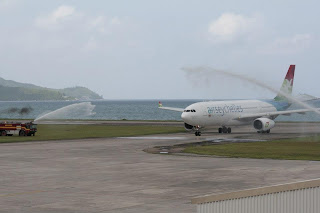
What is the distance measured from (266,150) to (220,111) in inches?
1035

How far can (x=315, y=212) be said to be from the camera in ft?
45.4

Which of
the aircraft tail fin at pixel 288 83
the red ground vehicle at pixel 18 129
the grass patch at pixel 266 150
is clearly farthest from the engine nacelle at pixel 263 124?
the red ground vehicle at pixel 18 129

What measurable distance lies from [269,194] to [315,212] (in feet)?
4.04

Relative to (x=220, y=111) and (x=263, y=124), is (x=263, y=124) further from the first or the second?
(x=220, y=111)

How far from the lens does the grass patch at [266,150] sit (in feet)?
149

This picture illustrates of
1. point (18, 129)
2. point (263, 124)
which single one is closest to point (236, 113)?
point (263, 124)

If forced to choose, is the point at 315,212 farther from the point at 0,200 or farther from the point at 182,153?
the point at 182,153

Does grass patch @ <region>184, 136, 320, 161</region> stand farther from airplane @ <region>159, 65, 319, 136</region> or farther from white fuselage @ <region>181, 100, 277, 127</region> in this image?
airplane @ <region>159, 65, 319, 136</region>

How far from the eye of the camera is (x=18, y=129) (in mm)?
75688

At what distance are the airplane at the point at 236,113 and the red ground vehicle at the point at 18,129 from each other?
2025 centimetres

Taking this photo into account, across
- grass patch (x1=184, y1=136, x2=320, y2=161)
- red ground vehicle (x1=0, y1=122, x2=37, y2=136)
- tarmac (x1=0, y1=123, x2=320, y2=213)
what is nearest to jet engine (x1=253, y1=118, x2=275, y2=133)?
grass patch (x1=184, y1=136, x2=320, y2=161)

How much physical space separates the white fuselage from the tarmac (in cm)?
2319

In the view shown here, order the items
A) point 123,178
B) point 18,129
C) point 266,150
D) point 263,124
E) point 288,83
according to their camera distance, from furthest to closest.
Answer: point 288,83, point 263,124, point 18,129, point 266,150, point 123,178

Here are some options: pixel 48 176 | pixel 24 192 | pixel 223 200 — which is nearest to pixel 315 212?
pixel 223 200
